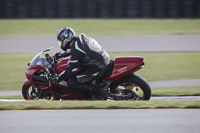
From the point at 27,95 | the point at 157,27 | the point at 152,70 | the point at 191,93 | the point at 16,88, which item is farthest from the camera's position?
the point at 157,27

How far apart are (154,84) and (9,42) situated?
9045mm

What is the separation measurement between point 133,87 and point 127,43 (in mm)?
9328

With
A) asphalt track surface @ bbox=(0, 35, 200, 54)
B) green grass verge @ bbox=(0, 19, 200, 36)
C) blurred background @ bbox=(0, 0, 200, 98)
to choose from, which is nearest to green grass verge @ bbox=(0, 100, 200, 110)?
blurred background @ bbox=(0, 0, 200, 98)

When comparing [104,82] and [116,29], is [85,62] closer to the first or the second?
[104,82]
